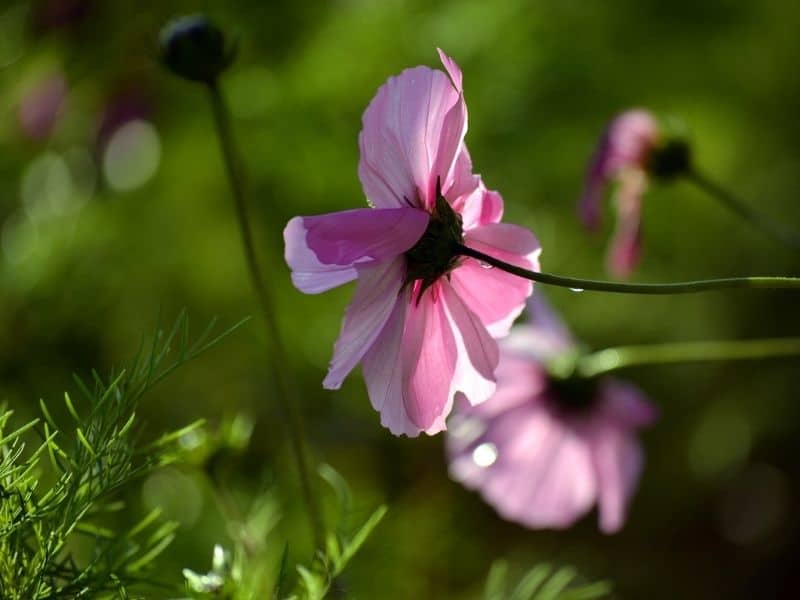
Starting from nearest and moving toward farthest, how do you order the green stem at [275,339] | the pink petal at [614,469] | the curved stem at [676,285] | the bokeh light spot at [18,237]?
the curved stem at [676,285]
the green stem at [275,339]
the pink petal at [614,469]
the bokeh light spot at [18,237]

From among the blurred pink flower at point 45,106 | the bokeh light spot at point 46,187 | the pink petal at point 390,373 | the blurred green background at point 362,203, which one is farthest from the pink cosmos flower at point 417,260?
the blurred pink flower at point 45,106

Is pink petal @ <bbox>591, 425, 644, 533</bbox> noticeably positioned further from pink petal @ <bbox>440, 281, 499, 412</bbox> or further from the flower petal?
pink petal @ <bbox>440, 281, 499, 412</bbox>

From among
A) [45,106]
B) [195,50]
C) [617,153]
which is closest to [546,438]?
[617,153]

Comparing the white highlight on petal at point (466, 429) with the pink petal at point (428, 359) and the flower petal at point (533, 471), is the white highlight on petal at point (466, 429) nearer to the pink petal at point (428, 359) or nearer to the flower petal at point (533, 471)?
the flower petal at point (533, 471)

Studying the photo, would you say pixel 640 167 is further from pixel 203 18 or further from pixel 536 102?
pixel 536 102

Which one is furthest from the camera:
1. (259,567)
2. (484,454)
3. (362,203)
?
(362,203)

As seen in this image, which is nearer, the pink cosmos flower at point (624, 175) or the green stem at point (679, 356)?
the green stem at point (679, 356)

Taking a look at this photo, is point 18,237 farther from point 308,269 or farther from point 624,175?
point 308,269
